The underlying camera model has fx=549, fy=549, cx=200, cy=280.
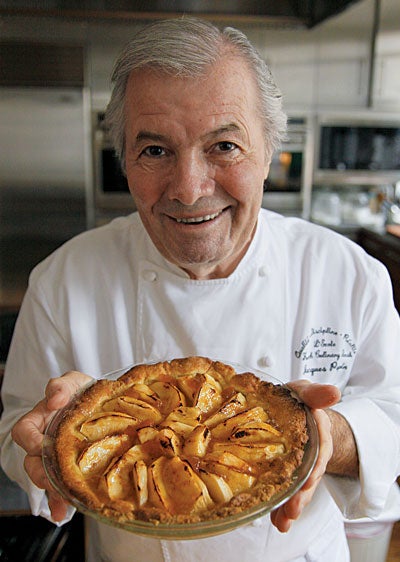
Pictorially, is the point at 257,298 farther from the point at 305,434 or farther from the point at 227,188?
the point at 305,434

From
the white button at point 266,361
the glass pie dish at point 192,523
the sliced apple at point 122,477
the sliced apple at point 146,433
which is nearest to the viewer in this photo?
the glass pie dish at point 192,523

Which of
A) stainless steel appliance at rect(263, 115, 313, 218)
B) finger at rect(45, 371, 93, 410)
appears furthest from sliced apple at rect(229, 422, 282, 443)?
stainless steel appliance at rect(263, 115, 313, 218)

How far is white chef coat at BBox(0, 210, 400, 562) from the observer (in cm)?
140

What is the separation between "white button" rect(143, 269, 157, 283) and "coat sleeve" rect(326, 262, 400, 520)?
553 millimetres

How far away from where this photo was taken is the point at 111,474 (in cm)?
82

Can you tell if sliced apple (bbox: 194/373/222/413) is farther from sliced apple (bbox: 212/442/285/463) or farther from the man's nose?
the man's nose

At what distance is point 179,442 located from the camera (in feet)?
2.96

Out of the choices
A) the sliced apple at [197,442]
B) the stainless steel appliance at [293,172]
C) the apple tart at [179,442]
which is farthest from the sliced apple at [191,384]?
the stainless steel appliance at [293,172]

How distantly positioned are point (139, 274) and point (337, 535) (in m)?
0.82

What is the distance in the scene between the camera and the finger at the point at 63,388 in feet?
3.13

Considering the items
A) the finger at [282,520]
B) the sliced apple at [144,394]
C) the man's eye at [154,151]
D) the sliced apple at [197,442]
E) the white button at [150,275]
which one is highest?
the man's eye at [154,151]

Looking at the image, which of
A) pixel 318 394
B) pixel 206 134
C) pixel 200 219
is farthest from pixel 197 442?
pixel 206 134

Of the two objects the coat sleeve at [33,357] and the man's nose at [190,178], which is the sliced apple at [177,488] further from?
the coat sleeve at [33,357]

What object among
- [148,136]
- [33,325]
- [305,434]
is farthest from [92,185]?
[305,434]
